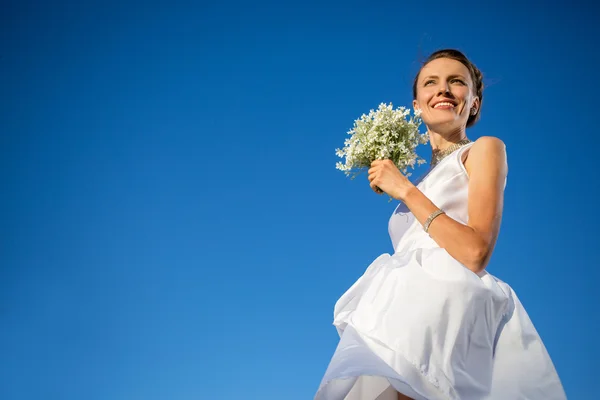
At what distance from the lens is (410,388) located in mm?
2168

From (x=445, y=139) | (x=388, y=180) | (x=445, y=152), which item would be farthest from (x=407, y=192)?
(x=445, y=139)

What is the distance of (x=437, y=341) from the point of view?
2312mm

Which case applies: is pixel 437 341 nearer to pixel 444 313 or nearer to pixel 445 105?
pixel 444 313

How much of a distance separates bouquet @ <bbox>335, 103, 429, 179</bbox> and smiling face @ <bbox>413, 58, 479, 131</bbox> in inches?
4.3

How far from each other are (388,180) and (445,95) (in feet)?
2.57

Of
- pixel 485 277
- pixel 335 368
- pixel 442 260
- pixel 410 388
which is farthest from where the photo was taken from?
pixel 485 277

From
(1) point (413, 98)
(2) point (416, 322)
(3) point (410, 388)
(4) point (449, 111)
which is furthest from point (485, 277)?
(1) point (413, 98)

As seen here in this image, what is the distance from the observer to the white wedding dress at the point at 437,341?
89.0 inches

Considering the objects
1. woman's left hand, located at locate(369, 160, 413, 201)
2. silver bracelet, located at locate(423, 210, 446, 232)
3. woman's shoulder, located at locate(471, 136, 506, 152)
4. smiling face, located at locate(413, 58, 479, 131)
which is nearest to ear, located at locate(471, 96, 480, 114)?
smiling face, located at locate(413, 58, 479, 131)

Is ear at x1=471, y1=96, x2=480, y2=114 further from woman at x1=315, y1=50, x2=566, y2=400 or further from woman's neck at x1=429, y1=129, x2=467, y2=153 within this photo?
woman at x1=315, y1=50, x2=566, y2=400

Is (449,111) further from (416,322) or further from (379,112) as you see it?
(416,322)

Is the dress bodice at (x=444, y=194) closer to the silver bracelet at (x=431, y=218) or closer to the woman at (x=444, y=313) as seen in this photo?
the woman at (x=444, y=313)

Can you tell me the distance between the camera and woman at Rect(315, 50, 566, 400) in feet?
7.50

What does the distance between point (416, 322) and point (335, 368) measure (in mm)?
414
